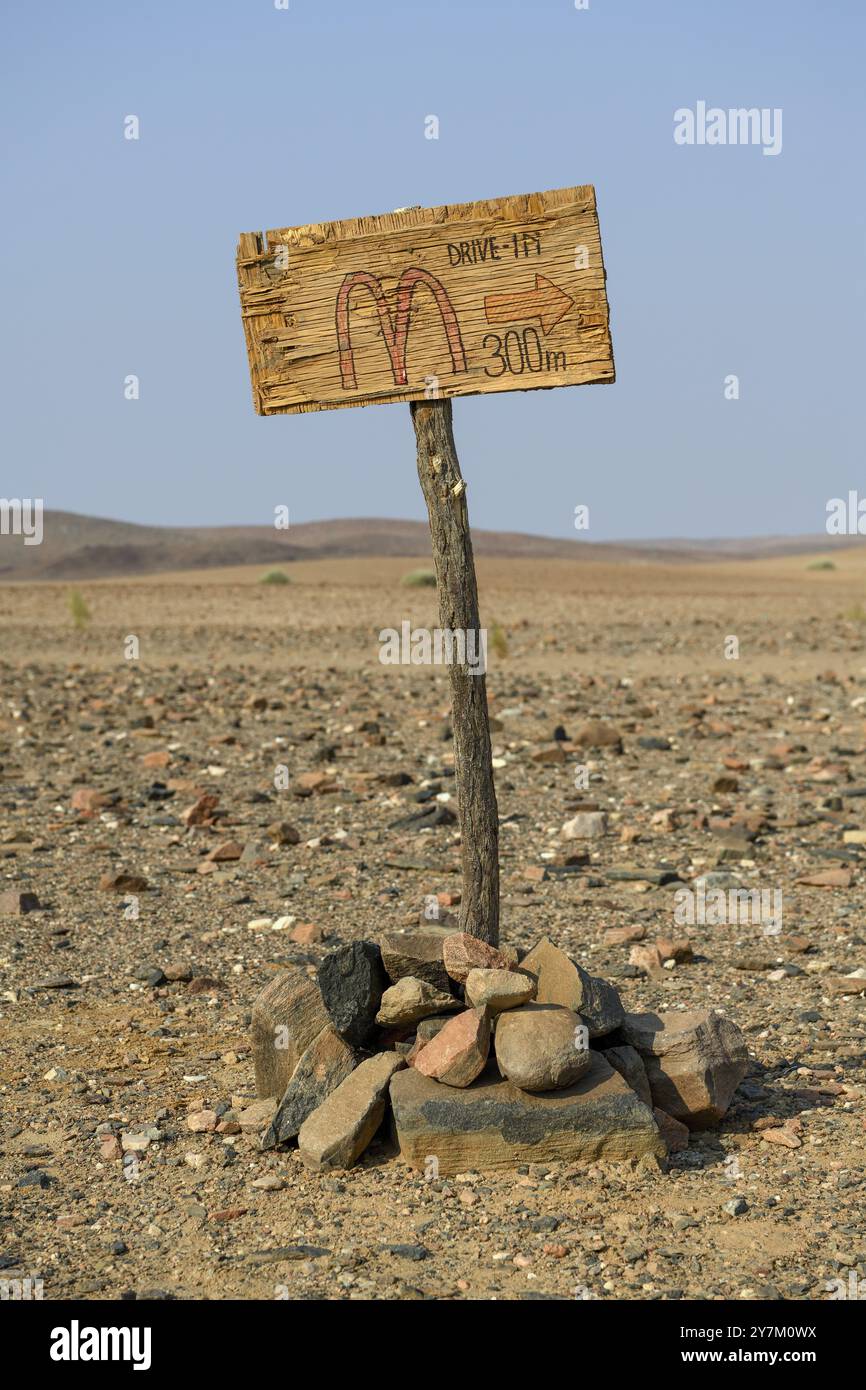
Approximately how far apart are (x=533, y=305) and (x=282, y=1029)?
2.70 meters

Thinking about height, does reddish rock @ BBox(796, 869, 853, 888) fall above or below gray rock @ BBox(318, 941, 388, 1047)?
below

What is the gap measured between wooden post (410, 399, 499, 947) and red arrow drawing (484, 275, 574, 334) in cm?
36

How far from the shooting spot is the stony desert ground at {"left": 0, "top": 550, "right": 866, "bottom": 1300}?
4.18 metres

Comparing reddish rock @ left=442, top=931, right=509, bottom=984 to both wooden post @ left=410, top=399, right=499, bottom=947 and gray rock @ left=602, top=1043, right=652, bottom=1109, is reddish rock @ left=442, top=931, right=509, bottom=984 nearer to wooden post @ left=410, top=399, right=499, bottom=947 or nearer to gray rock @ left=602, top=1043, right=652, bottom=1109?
wooden post @ left=410, top=399, right=499, bottom=947

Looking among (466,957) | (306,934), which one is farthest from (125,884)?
(466,957)

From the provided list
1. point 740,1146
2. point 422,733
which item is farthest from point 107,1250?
point 422,733

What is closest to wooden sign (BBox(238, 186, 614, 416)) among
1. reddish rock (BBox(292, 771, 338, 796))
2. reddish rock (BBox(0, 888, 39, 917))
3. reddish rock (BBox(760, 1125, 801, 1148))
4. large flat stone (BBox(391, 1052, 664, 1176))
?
large flat stone (BBox(391, 1052, 664, 1176))

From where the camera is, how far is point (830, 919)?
25.2ft

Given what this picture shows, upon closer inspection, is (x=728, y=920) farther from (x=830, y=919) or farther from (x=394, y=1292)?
(x=394, y=1292)

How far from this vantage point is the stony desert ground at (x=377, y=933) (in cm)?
418

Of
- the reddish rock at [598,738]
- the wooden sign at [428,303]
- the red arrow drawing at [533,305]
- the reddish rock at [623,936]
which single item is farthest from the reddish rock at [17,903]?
the reddish rock at [598,738]

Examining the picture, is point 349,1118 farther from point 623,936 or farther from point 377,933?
point 623,936

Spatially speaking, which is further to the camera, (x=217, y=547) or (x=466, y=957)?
(x=217, y=547)

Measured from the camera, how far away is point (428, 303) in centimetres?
483
